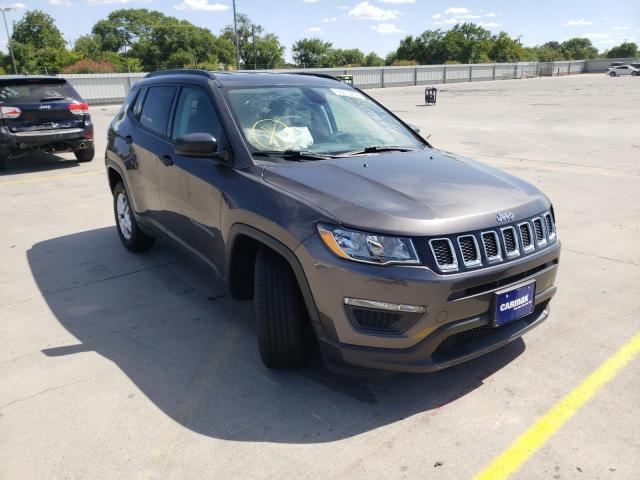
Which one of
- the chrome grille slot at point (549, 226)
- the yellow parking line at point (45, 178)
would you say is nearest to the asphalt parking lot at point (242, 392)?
the chrome grille slot at point (549, 226)

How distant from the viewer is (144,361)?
334 cm

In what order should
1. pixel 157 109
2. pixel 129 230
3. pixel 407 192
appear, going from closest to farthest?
pixel 407 192, pixel 157 109, pixel 129 230

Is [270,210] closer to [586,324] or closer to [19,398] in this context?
[19,398]

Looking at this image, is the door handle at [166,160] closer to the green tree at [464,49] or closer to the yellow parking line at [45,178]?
the yellow parking line at [45,178]

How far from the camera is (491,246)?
265cm

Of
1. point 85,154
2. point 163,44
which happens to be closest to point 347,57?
point 163,44

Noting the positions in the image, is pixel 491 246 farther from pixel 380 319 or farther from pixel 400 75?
pixel 400 75

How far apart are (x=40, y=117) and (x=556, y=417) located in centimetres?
970

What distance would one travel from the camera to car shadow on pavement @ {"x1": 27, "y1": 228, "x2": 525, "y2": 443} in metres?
2.75

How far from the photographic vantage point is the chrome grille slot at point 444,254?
2518 mm

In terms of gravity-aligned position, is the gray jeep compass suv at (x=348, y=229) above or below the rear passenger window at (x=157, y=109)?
below

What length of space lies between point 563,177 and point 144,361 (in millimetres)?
7528

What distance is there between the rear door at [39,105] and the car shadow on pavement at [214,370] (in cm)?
576

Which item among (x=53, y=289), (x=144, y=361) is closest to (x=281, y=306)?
(x=144, y=361)
